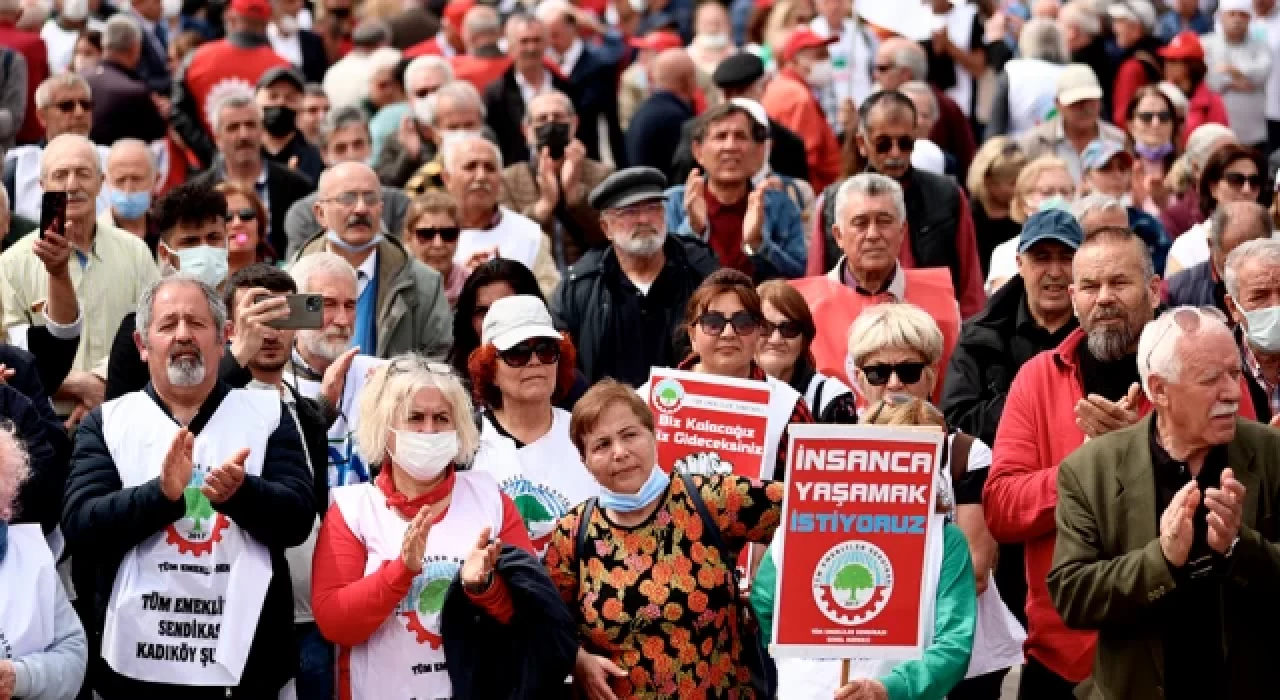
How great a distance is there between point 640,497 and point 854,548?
66 centimetres

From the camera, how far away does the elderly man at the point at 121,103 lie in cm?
1510

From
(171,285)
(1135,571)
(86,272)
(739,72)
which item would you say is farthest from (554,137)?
(1135,571)

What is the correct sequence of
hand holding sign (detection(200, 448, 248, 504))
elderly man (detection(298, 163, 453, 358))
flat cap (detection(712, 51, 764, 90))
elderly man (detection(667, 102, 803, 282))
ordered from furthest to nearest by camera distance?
flat cap (detection(712, 51, 764, 90)) < elderly man (detection(667, 102, 803, 282)) < elderly man (detection(298, 163, 453, 358)) < hand holding sign (detection(200, 448, 248, 504))

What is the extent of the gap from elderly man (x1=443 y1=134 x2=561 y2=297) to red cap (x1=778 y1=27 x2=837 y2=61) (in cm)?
423

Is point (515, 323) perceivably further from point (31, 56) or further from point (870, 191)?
point (31, 56)

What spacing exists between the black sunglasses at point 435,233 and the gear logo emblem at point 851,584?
476cm

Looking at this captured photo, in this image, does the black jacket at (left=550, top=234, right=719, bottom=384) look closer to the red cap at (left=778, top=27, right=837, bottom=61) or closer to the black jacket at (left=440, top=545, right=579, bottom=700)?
the black jacket at (left=440, top=545, right=579, bottom=700)

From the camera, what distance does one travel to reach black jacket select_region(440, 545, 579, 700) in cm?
695

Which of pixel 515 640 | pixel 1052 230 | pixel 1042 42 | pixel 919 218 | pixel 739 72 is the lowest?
pixel 515 640

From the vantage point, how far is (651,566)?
704 centimetres

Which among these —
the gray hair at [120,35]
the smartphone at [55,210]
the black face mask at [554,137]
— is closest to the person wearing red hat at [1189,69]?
the black face mask at [554,137]

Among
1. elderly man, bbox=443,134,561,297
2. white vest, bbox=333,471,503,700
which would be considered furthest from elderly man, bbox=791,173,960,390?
white vest, bbox=333,471,503,700

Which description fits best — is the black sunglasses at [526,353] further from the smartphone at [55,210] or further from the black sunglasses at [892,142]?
the black sunglasses at [892,142]

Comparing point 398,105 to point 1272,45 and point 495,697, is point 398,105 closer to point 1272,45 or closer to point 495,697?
point 1272,45
